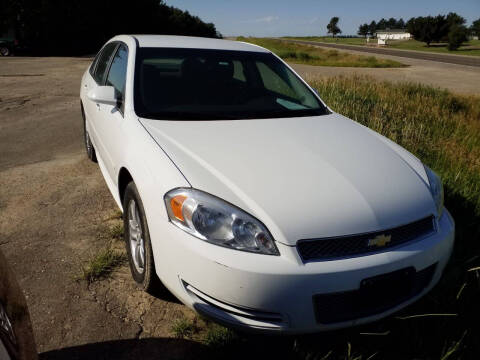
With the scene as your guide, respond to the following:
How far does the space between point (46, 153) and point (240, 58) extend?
10.4 feet

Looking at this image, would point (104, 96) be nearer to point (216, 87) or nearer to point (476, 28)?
point (216, 87)

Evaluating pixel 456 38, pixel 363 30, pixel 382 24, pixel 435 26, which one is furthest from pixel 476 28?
pixel 382 24

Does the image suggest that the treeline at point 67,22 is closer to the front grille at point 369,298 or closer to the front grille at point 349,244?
the front grille at point 349,244

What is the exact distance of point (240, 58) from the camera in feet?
11.0

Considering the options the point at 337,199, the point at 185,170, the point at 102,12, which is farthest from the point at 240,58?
the point at 102,12

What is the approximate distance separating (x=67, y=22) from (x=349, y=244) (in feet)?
102

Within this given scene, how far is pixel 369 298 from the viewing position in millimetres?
1771

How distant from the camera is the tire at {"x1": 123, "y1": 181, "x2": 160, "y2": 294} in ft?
6.86

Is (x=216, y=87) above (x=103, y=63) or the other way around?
the other way around

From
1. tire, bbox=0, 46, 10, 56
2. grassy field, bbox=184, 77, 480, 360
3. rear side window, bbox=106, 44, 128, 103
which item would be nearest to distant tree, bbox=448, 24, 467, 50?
tire, bbox=0, 46, 10, 56

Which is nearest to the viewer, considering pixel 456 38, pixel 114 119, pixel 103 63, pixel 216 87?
pixel 114 119

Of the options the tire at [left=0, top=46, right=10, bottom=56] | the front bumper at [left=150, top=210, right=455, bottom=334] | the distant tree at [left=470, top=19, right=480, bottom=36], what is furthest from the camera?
the distant tree at [left=470, top=19, right=480, bottom=36]

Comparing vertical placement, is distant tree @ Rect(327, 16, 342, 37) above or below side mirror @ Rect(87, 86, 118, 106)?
above

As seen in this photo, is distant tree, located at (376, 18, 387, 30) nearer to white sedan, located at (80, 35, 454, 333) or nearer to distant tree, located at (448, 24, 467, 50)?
distant tree, located at (448, 24, 467, 50)
